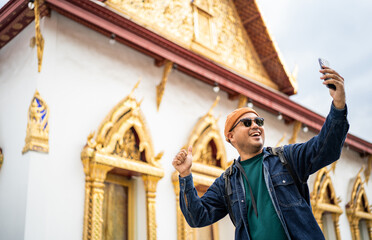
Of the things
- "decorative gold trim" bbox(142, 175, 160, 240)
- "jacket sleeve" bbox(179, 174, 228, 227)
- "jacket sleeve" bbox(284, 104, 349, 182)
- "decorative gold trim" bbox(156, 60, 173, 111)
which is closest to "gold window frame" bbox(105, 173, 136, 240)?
"decorative gold trim" bbox(142, 175, 160, 240)

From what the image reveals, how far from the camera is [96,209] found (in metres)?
5.10

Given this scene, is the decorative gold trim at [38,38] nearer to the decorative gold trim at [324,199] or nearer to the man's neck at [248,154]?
the man's neck at [248,154]

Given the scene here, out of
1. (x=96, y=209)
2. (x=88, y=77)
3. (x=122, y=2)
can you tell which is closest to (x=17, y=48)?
(x=88, y=77)

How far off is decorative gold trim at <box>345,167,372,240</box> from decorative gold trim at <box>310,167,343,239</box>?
59cm

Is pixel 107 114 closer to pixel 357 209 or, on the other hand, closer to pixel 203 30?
pixel 203 30

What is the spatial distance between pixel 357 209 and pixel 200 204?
8.74 m

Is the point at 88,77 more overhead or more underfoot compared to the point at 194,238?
more overhead

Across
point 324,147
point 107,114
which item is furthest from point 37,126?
point 324,147

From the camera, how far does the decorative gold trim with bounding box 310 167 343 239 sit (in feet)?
29.3

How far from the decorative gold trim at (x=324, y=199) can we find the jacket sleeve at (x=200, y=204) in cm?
693

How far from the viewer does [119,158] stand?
218 inches

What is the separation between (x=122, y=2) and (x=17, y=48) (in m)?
1.82

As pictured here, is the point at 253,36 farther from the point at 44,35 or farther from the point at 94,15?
the point at 44,35

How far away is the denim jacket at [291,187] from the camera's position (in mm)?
1975
